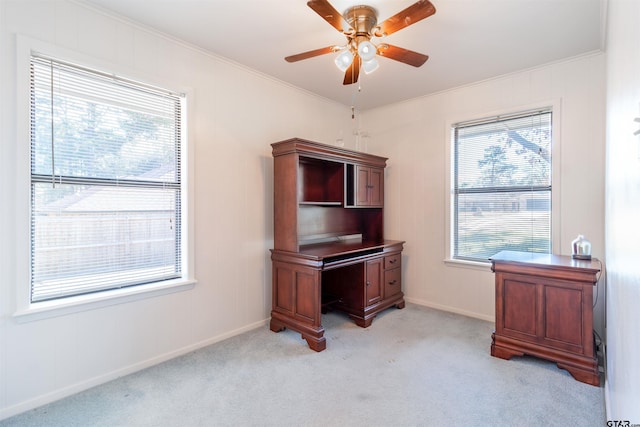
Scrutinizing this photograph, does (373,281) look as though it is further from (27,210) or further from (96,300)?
(27,210)

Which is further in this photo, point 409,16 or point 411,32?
point 411,32

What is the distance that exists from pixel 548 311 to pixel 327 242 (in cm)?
221

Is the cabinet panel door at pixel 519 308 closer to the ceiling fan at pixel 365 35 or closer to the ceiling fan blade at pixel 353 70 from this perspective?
the ceiling fan at pixel 365 35

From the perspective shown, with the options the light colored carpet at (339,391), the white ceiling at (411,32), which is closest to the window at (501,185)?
the white ceiling at (411,32)

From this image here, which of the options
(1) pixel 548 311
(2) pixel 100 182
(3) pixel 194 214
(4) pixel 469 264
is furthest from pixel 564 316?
(2) pixel 100 182

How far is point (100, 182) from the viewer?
228 cm

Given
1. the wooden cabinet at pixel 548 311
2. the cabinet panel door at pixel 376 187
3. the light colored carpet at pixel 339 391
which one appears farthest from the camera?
the cabinet panel door at pixel 376 187

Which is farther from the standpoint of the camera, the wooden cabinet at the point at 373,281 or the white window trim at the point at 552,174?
the wooden cabinet at the point at 373,281

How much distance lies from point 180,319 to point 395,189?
9.76ft

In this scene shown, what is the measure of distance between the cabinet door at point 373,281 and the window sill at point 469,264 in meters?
0.87

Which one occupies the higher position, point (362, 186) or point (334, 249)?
point (362, 186)

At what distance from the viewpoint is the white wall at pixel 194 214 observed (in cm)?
191

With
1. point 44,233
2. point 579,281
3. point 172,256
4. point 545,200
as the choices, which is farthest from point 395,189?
point 44,233

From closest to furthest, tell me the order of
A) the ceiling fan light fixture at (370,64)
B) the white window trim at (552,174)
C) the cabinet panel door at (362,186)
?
1. the ceiling fan light fixture at (370,64)
2. the white window trim at (552,174)
3. the cabinet panel door at (362,186)
